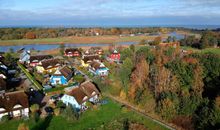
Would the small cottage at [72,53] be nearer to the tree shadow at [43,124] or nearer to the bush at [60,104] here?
the bush at [60,104]

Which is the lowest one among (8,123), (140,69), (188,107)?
(8,123)

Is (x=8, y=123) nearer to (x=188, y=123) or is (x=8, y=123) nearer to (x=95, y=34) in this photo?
(x=188, y=123)

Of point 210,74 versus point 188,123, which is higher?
point 210,74

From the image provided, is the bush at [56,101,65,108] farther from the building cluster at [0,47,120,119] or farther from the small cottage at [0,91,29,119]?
the small cottage at [0,91,29,119]

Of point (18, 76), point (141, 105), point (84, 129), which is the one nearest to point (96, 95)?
point (141, 105)

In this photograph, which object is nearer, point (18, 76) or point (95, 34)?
point (18, 76)

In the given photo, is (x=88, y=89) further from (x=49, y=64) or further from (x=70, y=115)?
(x=49, y=64)

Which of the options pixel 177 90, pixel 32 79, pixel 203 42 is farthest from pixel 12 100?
pixel 203 42
